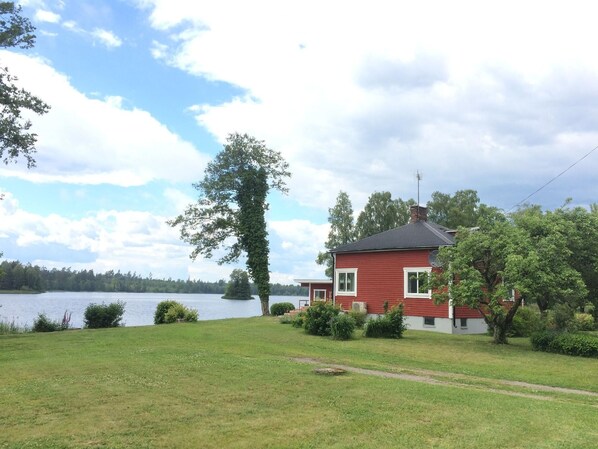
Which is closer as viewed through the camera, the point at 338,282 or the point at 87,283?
the point at 338,282

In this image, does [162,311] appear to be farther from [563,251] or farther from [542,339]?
[563,251]

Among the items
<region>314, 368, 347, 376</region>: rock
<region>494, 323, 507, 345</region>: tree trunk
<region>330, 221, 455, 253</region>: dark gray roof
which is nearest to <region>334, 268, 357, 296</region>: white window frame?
<region>330, 221, 455, 253</region>: dark gray roof

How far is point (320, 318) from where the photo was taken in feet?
68.5

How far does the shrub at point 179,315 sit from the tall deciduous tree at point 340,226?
2249 centimetres

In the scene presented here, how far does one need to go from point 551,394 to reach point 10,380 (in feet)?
35.0

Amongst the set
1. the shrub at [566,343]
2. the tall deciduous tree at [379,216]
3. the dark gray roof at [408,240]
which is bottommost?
the shrub at [566,343]

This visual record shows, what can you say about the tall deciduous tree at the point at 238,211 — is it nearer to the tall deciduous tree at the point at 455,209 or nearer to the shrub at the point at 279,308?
the shrub at the point at 279,308

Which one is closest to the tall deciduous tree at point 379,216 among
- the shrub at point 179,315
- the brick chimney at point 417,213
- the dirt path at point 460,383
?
the brick chimney at point 417,213

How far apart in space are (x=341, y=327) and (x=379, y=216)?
105ft

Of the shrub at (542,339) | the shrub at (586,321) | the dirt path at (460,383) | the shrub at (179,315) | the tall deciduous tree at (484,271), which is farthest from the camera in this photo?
the shrub at (179,315)

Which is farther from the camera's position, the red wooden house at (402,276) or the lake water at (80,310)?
the lake water at (80,310)

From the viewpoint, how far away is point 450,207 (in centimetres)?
5119

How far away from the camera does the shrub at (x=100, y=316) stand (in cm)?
2697

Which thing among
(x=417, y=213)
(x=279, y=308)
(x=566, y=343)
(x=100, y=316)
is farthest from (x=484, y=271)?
(x=100, y=316)
